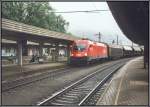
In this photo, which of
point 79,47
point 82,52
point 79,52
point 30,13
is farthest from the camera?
point 30,13

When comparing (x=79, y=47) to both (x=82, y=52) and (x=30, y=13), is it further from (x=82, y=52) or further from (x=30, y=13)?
(x=30, y=13)

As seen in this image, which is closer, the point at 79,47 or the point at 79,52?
the point at 79,52

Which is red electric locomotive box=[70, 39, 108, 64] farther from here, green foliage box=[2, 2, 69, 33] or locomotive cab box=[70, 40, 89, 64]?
green foliage box=[2, 2, 69, 33]

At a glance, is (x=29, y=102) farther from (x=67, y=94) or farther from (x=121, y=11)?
(x=121, y=11)

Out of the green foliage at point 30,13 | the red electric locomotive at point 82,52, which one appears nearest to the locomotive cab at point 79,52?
the red electric locomotive at point 82,52

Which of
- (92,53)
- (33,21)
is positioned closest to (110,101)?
(92,53)

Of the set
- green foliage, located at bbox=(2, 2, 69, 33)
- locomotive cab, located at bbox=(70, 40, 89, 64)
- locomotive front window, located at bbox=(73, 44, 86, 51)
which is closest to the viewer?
locomotive cab, located at bbox=(70, 40, 89, 64)

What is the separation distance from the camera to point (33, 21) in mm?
76375

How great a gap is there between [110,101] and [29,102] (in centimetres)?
294

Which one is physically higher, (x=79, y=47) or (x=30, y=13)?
(x=30, y=13)

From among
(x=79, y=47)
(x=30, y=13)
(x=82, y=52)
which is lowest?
(x=82, y=52)

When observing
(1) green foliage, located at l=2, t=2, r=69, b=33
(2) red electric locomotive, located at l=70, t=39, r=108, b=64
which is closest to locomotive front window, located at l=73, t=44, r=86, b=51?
(2) red electric locomotive, located at l=70, t=39, r=108, b=64

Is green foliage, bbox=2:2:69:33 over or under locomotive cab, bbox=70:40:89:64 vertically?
over

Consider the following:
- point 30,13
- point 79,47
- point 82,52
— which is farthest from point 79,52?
point 30,13
